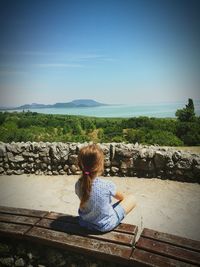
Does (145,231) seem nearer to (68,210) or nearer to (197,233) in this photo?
(197,233)

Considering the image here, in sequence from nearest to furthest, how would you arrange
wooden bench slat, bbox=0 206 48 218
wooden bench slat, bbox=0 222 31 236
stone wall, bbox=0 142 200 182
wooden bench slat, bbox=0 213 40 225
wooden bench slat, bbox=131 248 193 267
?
1. wooden bench slat, bbox=131 248 193 267
2. wooden bench slat, bbox=0 222 31 236
3. wooden bench slat, bbox=0 213 40 225
4. wooden bench slat, bbox=0 206 48 218
5. stone wall, bbox=0 142 200 182

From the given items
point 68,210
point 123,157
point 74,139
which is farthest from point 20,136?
point 68,210

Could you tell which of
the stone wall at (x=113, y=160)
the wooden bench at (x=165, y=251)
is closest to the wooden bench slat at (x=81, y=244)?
the wooden bench at (x=165, y=251)

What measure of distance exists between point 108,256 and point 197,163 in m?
4.82

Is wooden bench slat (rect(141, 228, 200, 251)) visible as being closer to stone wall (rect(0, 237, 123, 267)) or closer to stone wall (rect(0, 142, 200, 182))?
stone wall (rect(0, 237, 123, 267))

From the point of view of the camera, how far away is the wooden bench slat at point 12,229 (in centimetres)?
329

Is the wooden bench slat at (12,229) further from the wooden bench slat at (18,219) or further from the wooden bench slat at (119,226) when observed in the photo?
the wooden bench slat at (119,226)

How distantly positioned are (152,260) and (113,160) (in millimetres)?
5053

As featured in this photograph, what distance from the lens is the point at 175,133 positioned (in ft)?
47.0

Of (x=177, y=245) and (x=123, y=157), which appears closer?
(x=177, y=245)

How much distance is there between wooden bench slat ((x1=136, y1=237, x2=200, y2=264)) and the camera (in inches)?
108

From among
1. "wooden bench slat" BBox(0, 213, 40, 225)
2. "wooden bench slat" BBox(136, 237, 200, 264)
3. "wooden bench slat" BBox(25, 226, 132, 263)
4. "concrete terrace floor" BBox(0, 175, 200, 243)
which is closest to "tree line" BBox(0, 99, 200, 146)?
"concrete terrace floor" BBox(0, 175, 200, 243)

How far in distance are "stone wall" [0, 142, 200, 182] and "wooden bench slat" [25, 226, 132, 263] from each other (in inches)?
179

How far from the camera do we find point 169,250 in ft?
9.41
